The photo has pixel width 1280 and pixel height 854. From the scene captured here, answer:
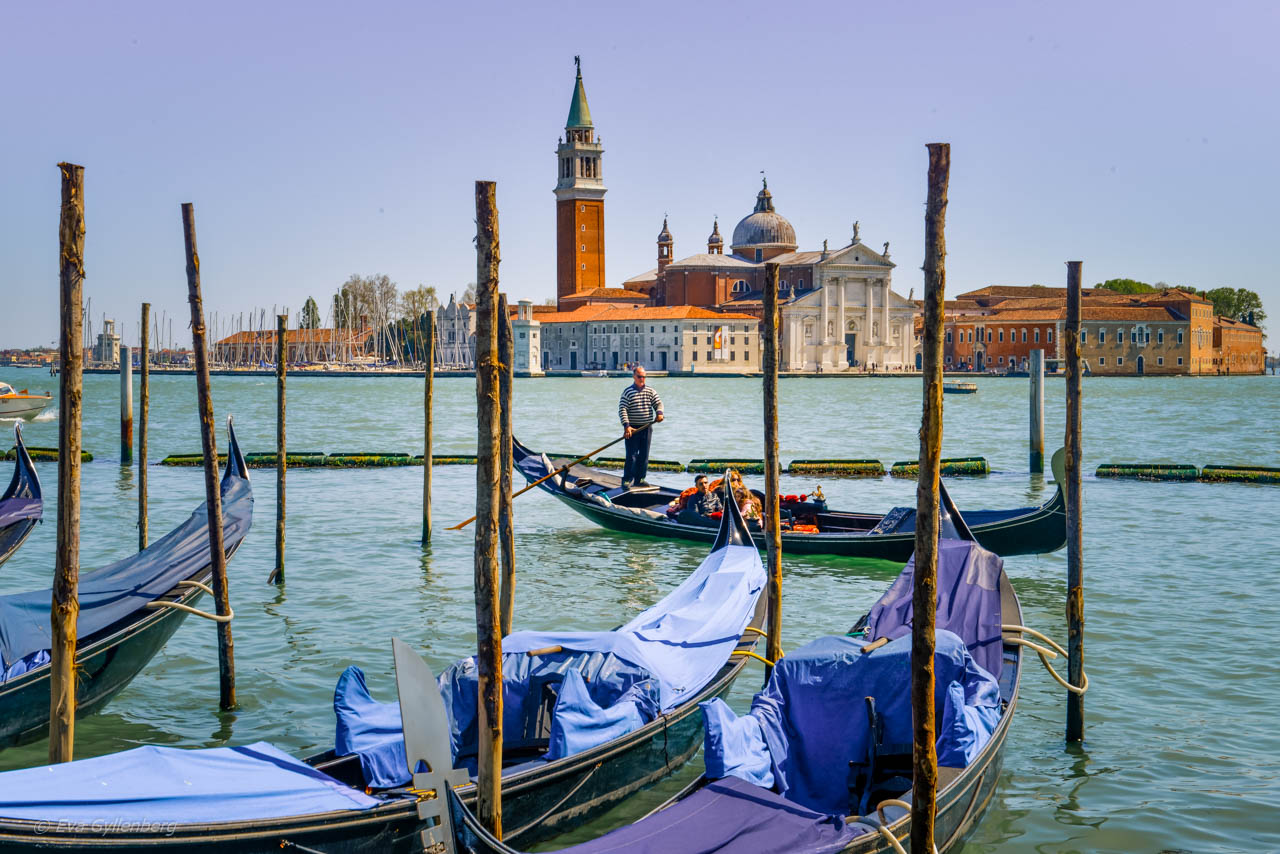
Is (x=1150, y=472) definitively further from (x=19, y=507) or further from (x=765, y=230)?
(x=765, y=230)

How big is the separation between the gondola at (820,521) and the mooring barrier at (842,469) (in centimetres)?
452

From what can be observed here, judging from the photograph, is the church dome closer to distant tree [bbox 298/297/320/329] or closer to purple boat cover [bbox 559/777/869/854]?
distant tree [bbox 298/297/320/329]

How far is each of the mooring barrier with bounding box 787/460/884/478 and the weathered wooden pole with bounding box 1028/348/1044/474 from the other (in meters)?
2.03

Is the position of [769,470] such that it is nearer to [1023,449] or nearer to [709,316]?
[1023,449]

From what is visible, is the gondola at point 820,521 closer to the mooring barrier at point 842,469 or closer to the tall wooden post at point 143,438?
the tall wooden post at point 143,438

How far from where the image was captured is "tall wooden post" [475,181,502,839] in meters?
3.01

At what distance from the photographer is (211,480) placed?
15.8ft

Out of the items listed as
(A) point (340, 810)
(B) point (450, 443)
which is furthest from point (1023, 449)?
(A) point (340, 810)

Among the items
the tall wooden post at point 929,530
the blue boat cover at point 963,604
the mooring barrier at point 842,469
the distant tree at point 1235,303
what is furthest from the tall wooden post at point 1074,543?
the distant tree at point 1235,303

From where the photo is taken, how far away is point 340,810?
2.79 m

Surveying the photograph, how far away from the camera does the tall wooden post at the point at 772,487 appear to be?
16.1 feet

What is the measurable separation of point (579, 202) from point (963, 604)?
64267 mm

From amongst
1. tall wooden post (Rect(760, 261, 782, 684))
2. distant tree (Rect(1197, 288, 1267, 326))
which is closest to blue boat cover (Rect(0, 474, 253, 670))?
tall wooden post (Rect(760, 261, 782, 684))

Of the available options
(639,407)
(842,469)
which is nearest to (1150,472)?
(842,469)
